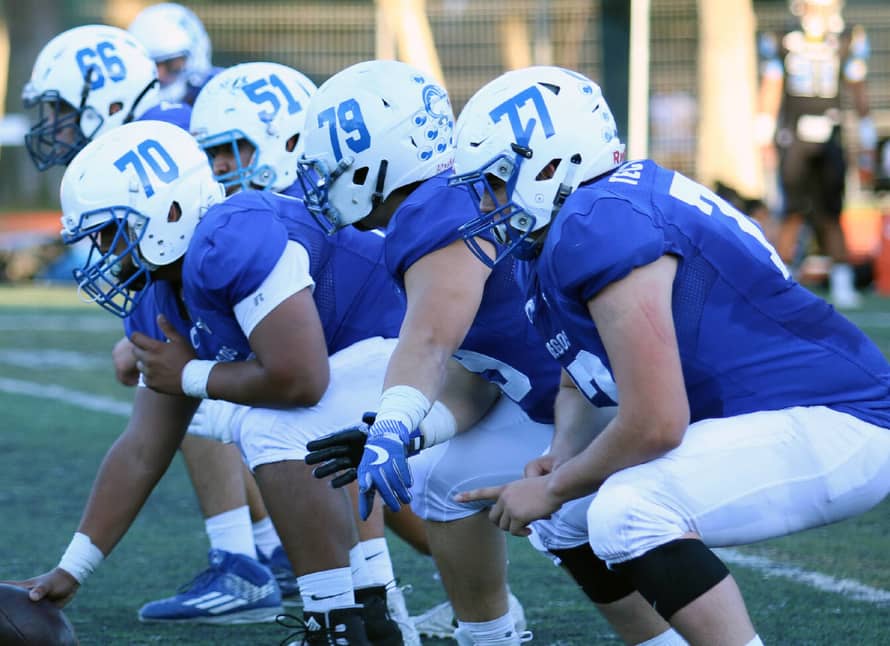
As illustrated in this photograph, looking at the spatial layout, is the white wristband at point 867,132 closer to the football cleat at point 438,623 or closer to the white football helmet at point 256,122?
the white football helmet at point 256,122

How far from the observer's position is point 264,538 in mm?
4598

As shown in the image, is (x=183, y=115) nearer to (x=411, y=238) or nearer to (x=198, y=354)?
(x=198, y=354)

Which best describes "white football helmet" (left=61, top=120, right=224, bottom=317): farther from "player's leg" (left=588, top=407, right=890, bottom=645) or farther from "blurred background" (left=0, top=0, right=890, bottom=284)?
"blurred background" (left=0, top=0, right=890, bottom=284)

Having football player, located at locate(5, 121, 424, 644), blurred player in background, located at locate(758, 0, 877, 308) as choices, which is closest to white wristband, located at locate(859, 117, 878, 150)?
blurred player in background, located at locate(758, 0, 877, 308)

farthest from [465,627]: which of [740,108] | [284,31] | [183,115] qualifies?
[284,31]

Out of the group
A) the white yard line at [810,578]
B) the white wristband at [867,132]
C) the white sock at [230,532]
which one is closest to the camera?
the white yard line at [810,578]

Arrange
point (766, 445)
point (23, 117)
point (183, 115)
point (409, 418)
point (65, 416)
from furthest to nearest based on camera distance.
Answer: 1. point (23, 117)
2. point (65, 416)
3. point (183, 115)
4. point (409, 418)
5. point (766, 445)

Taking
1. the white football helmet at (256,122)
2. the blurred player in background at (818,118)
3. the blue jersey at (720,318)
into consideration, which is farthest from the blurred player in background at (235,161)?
the blurred player in background at (818,118)

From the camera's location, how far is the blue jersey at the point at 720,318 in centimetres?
269

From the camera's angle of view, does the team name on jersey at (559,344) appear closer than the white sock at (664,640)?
Yes

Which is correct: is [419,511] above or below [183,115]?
below

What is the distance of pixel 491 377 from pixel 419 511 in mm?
318

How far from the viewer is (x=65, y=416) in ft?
23.5

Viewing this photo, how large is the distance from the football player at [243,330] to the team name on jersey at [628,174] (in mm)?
778
